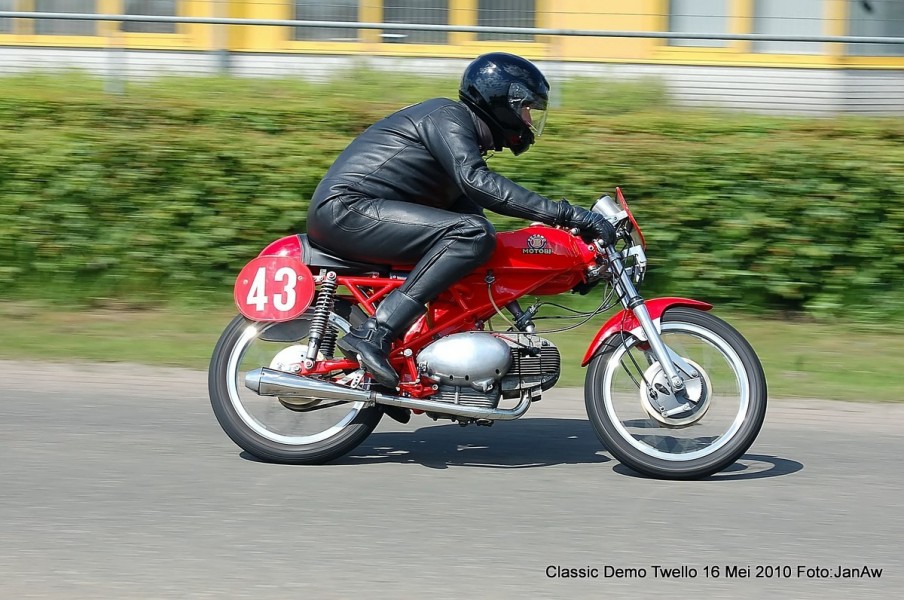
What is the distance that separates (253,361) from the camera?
5.54 meters

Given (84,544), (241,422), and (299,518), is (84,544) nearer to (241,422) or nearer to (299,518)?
(299,518)

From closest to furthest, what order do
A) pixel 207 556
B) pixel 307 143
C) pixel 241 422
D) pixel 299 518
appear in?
pixel 207 556
pixel 299 518
pixel 241 422
pixel 307 143

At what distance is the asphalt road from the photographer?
161 inches

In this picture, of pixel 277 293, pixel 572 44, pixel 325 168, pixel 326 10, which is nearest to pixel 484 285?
pixel 277 293

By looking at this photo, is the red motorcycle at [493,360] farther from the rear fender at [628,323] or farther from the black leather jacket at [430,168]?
the black leather jacket at [430,168]

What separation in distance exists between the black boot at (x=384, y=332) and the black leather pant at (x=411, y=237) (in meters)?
0.06

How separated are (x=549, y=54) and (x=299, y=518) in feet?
22.5

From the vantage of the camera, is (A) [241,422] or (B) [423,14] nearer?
(A) [241,422]

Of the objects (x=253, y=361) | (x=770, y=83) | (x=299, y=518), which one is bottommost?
(x=299, y=518)

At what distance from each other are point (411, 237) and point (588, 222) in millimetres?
762

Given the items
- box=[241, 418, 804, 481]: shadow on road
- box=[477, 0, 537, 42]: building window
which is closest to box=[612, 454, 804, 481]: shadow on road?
box=[241, 418, 804, 481]: shadow on road

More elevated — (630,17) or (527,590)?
(630,17)

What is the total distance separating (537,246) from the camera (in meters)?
5.32

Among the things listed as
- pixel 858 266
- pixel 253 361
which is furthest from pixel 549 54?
pixel 253 361
